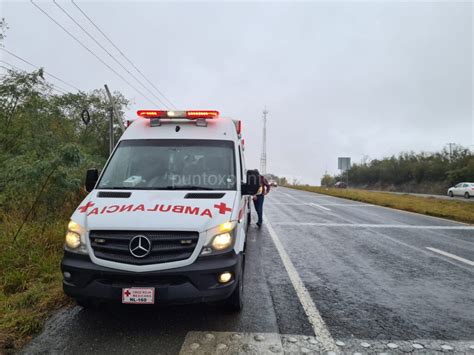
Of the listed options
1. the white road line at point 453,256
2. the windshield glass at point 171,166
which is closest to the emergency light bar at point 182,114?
the windshield glass at point 171,166

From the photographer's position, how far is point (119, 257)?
341cm

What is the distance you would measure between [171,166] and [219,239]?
1.62 meters

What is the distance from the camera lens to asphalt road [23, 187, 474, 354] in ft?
11.0

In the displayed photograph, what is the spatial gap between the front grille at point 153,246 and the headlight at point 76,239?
170mm

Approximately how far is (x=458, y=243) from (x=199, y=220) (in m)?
7.88

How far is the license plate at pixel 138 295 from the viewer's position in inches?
130

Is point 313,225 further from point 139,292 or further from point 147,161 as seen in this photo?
point 139,292

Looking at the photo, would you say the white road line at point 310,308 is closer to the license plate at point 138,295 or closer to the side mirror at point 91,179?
the license plate at point 138,295

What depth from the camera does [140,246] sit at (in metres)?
3.35

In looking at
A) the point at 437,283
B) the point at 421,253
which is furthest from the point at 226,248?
the point at 421,253

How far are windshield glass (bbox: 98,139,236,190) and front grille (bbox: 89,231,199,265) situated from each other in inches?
43.0

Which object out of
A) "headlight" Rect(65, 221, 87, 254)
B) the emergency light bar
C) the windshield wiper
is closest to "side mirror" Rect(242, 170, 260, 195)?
the windshield wiper

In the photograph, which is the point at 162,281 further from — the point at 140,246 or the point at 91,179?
the point at 91,179

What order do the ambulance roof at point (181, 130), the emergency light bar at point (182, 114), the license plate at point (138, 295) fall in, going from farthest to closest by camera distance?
the emergency light bar at point (182, 114) < the ambulance roof at point (181, 130) < the license plate at point (138, 295)
